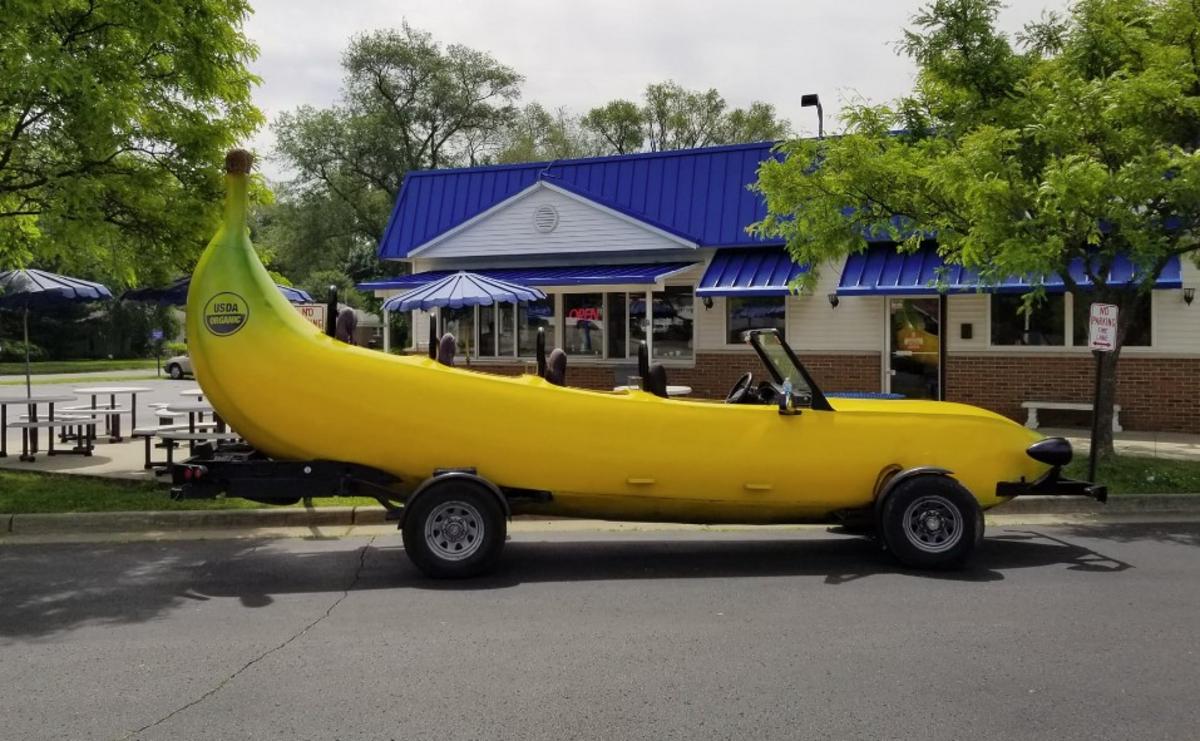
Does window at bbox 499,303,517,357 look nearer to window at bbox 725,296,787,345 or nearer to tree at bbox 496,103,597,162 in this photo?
window at bbox 725,296,787,345

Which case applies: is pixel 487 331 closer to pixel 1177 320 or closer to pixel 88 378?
pixel 1177 320

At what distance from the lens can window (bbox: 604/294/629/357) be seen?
18297mm

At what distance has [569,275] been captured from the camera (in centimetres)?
1753

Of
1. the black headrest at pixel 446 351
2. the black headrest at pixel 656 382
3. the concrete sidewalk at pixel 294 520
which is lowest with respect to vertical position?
the concrete sidewalk at pixel 294 520

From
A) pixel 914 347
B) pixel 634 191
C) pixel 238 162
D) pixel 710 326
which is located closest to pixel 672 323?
pixel 710 326

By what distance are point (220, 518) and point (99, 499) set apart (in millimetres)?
1513

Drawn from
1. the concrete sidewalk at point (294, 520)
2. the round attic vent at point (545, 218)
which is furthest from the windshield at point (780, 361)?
the round attic vent at point (545, 218)

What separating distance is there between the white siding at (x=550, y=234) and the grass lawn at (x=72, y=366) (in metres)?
26.8

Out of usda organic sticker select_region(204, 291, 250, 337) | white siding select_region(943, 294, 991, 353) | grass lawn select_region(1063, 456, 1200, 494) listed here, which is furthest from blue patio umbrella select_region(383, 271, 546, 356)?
grass lawn select_region(1063, 456, 1200, 494)

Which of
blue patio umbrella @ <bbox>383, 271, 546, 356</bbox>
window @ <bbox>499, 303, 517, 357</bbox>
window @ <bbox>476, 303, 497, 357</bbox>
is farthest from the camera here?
window @ <bbox>476, 303, 497, 357</bbox>

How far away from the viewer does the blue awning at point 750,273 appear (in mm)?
15859

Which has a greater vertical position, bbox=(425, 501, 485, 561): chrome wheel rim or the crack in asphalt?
bbox=(425, 501, 485, 561): chrome wheel rim

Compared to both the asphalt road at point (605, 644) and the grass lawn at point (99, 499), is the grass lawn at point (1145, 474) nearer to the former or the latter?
the asphalt road at point (605, 644)

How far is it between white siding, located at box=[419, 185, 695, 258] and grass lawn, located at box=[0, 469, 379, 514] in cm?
937
